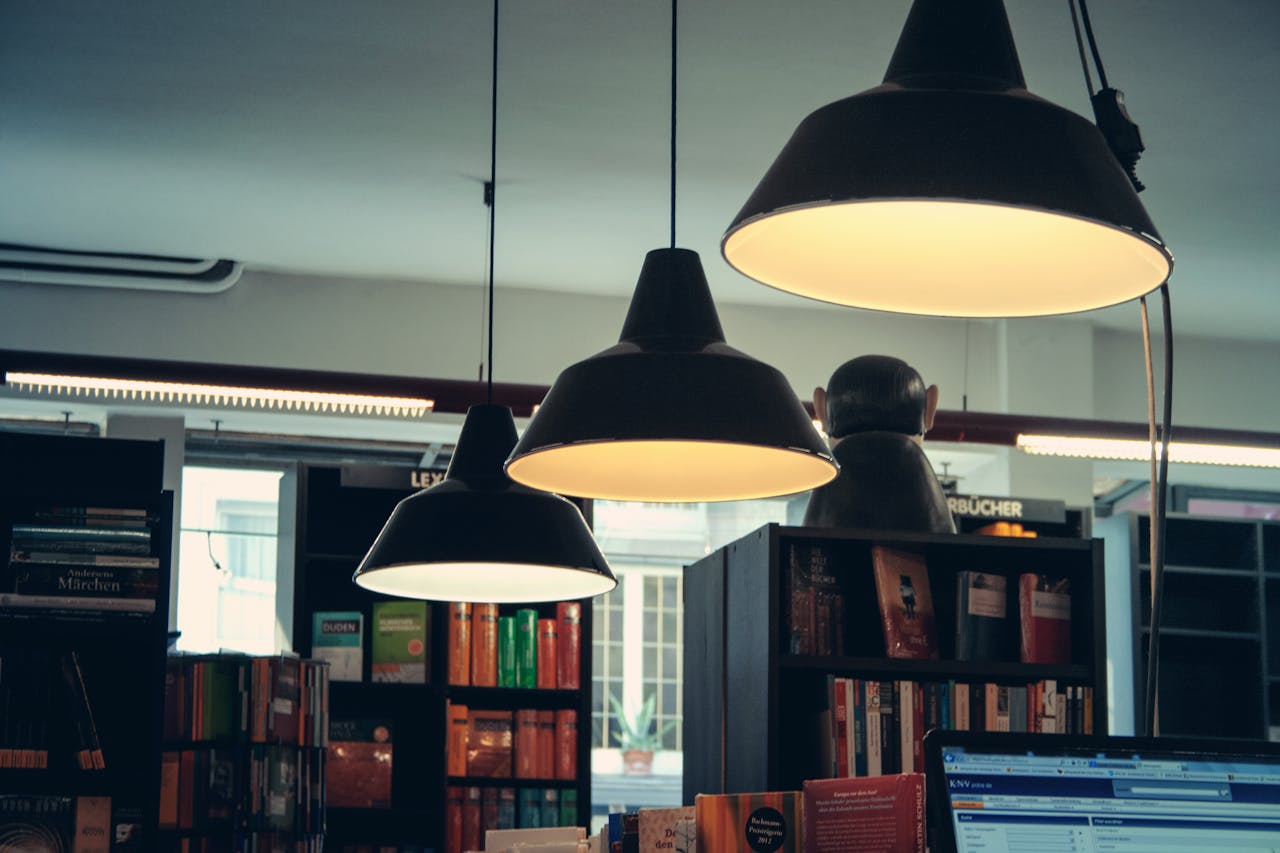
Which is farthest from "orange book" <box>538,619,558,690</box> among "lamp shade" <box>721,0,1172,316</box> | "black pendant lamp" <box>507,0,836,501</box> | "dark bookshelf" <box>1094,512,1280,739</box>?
"lamp shade" <box>721,0,1172,316</box>

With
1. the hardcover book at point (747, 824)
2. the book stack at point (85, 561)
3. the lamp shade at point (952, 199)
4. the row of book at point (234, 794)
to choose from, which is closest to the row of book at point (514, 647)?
the row of book at point (234, 794)

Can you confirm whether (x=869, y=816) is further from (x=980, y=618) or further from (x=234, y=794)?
(x=234, y=794)

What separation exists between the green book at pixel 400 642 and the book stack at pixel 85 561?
189cm

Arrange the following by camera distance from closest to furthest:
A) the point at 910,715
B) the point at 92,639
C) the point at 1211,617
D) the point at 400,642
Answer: the point at 910,715, the point at 92,639, the point at 400,642, the point at 1211,617

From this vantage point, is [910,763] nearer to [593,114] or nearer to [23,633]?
[23,633]

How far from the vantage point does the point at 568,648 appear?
6340 mm

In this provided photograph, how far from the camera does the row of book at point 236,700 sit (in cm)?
523

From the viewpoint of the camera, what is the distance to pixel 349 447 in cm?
852

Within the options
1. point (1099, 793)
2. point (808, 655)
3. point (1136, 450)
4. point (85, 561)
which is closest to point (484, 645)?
point (85, 561)

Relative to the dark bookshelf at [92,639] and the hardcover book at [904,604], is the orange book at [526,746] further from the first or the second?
the hardcover book at [904,604]

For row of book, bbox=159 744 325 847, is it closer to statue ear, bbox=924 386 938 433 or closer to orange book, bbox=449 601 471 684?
orange book, bbox=449 601 471 684

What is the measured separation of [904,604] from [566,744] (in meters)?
2.67

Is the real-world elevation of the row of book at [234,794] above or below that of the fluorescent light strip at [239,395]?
below

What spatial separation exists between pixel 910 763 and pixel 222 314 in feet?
16.6
